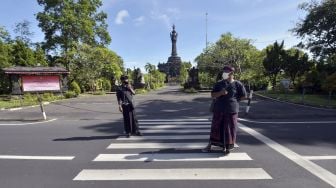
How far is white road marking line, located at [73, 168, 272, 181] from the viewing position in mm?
6277

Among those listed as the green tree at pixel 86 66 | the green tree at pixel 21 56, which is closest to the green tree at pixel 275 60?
the green tree at pixel 86 66

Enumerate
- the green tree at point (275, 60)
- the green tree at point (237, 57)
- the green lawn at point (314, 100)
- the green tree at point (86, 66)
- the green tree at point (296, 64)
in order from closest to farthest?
the green lawn at point (314, 100) < the green tree at point (296, 64) < the green tree at point (275, 60) < the green tree at point (86, 66) < the green tree at point (237, 57)

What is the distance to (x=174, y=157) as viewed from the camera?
7.76m

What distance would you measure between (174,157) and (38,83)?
20.8 metres

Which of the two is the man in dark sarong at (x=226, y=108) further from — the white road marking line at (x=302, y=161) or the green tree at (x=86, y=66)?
the green tree at (x=86, y=66)

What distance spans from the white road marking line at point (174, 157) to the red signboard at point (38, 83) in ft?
64.5

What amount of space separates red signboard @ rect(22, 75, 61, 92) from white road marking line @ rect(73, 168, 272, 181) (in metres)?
20.8

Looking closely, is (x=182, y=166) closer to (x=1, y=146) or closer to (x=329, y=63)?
(x=1, y=146)

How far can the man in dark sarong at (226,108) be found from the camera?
308 inches

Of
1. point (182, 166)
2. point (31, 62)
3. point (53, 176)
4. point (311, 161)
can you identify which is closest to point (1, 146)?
point (53, 176)

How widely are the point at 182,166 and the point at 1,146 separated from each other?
16.1 ft

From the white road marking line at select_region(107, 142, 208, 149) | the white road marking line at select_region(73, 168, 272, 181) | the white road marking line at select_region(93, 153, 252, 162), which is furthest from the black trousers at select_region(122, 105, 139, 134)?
the white road marking line at select_region(73, 168, 272, 181)

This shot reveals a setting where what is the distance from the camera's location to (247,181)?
605 cm

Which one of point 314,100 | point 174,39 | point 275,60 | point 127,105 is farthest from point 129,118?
point 174,39
